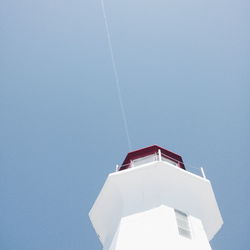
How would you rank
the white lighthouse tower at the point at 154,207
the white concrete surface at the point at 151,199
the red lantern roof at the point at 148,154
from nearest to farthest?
the white lighthouse tower at the point at 154,207
the white concrete surface at the point at 151,199
the red lantern roof at the point at 148,154

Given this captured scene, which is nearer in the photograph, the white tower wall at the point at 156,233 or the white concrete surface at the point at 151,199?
the white tower wall at the point at 156,233


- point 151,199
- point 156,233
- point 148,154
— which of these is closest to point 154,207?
point 151,199

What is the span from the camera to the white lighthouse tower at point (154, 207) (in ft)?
32.6

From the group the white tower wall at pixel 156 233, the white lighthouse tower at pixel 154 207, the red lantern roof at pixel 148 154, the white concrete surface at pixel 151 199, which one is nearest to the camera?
the white tower wall at pixel 156 233

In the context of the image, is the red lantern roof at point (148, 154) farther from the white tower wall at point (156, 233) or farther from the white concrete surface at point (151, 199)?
the white tower wall at point (156, 233)

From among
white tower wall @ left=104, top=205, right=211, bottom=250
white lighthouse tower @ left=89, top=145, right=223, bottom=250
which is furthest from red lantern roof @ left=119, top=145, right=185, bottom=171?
white tower wall @ left=104, top=205, right=211, bottom=250

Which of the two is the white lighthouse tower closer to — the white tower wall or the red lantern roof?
the white tower wall

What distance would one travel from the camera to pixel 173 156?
49.1 ft

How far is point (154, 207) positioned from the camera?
1081cm

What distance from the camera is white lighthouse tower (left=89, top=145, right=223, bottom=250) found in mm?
9948

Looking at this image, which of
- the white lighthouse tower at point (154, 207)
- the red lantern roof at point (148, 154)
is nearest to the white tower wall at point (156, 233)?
the white lighthouse tower at point (154, 207)

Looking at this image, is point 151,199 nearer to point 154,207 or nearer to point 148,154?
point 154,207

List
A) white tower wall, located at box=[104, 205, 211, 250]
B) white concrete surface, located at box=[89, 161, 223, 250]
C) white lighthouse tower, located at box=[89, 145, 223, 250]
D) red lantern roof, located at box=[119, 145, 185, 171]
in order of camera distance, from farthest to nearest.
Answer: red lantern roof, located at box=[119, 145, 185, 171] → white concrete surface, located at box=[89, 161, 223, 250] → white lighthouse tower, located at box=[89, 145, 223, 250] → white tower wall, located at box=[104, 205, 211, 250]

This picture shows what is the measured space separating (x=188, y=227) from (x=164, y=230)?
1.22 m
